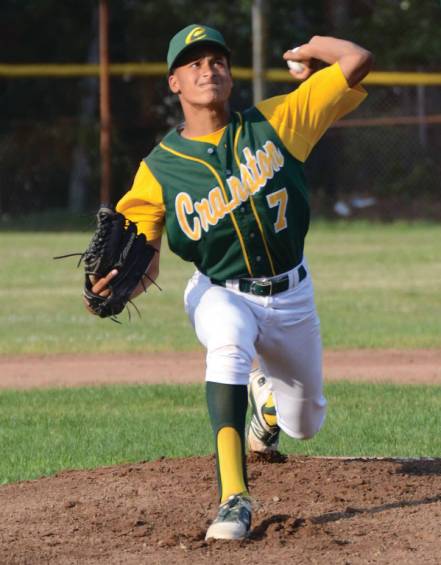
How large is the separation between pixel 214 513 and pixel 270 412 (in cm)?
86

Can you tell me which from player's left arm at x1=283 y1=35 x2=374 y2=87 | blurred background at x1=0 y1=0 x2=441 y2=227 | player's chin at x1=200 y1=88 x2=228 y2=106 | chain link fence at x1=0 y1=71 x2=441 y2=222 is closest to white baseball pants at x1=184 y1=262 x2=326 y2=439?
player's chin at x1=200 y1=88 x2=228 y2=106

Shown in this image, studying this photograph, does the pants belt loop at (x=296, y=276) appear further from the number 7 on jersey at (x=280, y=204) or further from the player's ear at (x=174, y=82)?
the player's ear at (x=174, y=82)

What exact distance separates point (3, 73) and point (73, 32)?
7.43 meters

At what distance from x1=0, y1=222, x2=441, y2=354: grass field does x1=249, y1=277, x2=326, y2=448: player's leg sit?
15.5 feet

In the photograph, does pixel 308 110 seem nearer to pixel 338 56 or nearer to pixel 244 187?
pixel 338 56

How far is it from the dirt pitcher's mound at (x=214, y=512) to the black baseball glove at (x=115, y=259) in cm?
77

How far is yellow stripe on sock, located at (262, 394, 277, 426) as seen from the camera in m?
5.41

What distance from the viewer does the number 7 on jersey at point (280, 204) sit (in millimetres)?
4730

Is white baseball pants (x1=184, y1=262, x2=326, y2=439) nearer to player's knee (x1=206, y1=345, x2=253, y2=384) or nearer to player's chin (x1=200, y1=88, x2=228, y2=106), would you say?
player's knee (x1=206, y1=345, x2=253, y2=384)

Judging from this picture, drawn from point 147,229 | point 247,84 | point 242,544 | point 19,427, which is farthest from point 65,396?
point 247,84

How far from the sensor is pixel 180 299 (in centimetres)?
1306

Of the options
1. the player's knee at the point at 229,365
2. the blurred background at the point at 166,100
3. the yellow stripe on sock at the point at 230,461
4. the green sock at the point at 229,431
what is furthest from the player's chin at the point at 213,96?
the blurred background at the point at 166,100

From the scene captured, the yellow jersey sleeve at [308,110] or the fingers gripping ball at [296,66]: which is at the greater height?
the fingers gripping ball at [296,66]

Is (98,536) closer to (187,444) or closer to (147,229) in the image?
(147,229)
